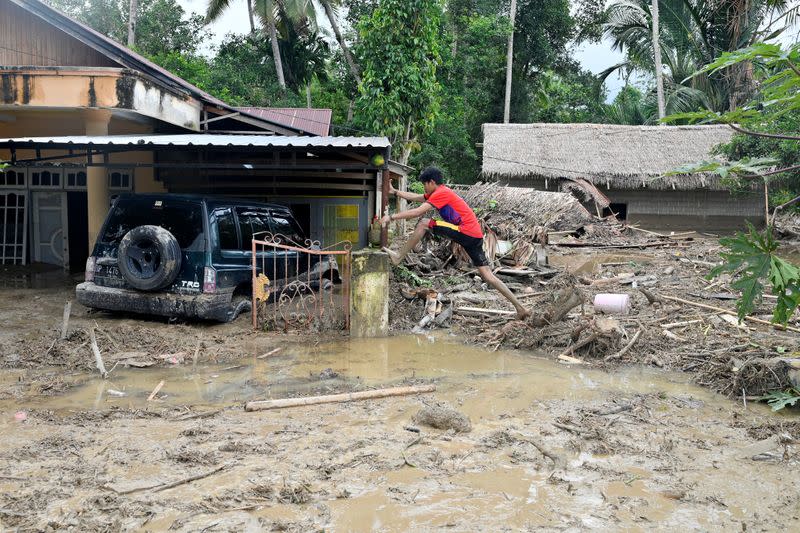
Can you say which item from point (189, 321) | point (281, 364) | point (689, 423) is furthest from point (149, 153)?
point (689, 423)

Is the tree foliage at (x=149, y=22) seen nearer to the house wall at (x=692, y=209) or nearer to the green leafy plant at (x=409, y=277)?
the house wall at (x=692, y=209)

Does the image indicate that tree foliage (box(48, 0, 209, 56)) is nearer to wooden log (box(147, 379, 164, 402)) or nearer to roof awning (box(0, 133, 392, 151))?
roof awning (box(0, 133, 392, 151))

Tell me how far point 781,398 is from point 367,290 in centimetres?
462

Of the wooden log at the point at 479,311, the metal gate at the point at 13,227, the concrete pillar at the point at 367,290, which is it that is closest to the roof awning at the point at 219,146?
the concrete pillar at the point at 367,290

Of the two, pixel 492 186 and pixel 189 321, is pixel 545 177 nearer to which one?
pixel 492 186

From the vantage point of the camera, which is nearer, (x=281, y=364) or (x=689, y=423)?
(x=689, y=423)

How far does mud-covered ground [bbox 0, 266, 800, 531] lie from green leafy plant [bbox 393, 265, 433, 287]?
10.8 ft

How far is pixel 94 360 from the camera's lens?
674 cm

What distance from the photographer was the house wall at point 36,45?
43.5ft

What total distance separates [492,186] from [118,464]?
A: 13.4 metres

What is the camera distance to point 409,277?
10.7m

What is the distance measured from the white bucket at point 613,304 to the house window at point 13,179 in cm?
1189

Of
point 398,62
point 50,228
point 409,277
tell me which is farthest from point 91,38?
point 409,277

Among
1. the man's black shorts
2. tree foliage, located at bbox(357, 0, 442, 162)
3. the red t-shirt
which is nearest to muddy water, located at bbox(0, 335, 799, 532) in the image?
the man's black shorts
